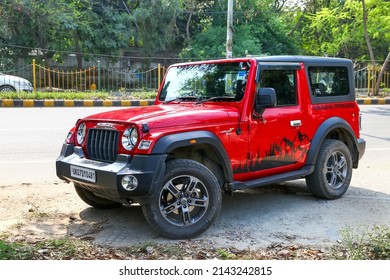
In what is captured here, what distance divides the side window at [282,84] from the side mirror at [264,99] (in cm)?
27

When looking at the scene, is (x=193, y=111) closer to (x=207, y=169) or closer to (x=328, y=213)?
(x=207, y=169)

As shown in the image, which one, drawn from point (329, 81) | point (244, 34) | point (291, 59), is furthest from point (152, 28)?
point (291, 59)

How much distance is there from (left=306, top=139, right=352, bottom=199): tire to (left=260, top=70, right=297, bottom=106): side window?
78 centimetres

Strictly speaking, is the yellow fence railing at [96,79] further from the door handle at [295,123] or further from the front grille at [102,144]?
the front grille at [102,144]

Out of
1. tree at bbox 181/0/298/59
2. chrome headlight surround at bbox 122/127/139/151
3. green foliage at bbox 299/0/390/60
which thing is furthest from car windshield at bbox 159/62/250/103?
green foliage at bbox 299/0/390/60

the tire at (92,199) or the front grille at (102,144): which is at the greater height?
the front grille at (102,144)

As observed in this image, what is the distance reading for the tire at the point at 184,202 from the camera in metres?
4.03

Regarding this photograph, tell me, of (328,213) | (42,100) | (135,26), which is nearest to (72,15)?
(135,26)

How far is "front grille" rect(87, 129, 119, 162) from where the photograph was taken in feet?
13.6

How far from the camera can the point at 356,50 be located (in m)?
30.8

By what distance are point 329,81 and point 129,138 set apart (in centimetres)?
282

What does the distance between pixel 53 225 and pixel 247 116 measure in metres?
2.25

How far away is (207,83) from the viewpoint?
16.5ft

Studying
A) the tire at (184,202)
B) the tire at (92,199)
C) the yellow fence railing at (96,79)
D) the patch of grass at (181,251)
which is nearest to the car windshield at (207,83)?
the tire at (184,202)
